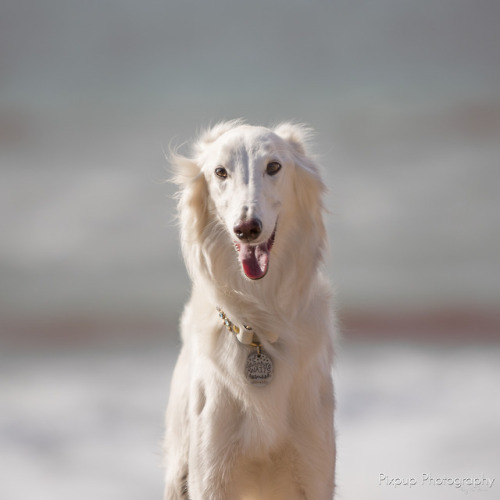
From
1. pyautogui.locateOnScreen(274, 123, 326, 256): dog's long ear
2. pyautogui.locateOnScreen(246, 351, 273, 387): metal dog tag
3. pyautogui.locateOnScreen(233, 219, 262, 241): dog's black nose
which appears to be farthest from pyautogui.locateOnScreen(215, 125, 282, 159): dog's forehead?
pyautogui.locateOnScreen(246, 351, 273, 387): metal dog tag

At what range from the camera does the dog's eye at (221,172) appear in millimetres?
4289

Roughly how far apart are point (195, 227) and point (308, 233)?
0.62 meters

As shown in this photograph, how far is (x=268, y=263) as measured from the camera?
4.17 metres

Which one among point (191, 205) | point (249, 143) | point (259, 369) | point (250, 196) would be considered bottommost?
point (259, 369)

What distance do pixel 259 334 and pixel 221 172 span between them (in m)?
0.89

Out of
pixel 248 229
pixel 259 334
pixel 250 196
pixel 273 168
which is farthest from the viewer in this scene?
pixel 259 334

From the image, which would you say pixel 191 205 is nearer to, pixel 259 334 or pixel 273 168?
pixel 273 168

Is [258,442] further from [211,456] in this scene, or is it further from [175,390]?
[175,390]

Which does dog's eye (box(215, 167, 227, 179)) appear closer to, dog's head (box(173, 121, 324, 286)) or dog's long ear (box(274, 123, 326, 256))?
dog's head (box(173, 121, 324, 286))

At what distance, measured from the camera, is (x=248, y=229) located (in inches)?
154

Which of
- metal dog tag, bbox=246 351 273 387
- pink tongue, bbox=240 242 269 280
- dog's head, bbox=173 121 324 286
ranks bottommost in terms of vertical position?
metal dog tag, bbox=246 351 273 387

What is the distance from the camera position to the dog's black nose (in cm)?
392

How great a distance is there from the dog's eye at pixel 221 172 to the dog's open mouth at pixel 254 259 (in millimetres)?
402

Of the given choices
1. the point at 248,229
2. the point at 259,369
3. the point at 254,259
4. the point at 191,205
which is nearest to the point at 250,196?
the point at 248,229
